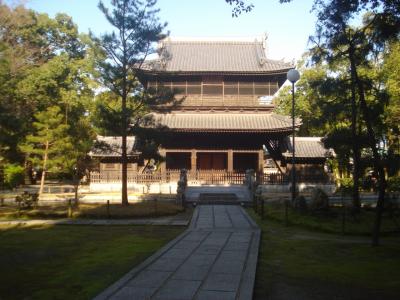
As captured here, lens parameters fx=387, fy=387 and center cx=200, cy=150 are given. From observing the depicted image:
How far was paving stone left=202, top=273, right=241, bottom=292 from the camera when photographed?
21.1ft

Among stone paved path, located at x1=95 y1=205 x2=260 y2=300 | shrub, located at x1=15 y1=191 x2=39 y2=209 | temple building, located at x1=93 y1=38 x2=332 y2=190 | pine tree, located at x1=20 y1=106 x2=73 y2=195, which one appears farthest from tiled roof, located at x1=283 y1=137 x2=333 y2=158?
stone paved path, located at x1=95 y1=205 x2=260 y2=300

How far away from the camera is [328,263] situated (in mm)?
8953

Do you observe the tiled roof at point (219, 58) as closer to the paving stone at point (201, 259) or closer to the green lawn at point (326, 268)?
the green lawn at point (326, 268)

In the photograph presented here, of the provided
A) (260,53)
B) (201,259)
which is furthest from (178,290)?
(260,53)

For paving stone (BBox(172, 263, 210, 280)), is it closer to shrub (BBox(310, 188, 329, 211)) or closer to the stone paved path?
the stone paved path

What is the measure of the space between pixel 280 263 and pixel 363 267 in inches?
70.5

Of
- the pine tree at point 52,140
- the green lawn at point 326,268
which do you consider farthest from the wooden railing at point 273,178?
the green lawn at point 326,268

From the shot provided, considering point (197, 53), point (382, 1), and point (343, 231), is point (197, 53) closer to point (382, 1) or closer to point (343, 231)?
point (343, 231)

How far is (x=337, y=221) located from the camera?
50.1 ft

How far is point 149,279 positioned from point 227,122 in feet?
82.0

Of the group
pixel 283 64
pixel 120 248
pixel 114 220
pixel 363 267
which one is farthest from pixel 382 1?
pixel 283 64

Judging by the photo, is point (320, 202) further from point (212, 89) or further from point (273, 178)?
point (212, 89)

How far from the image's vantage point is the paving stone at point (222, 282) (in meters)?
6.43

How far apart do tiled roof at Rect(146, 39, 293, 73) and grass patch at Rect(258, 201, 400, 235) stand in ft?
56.2
